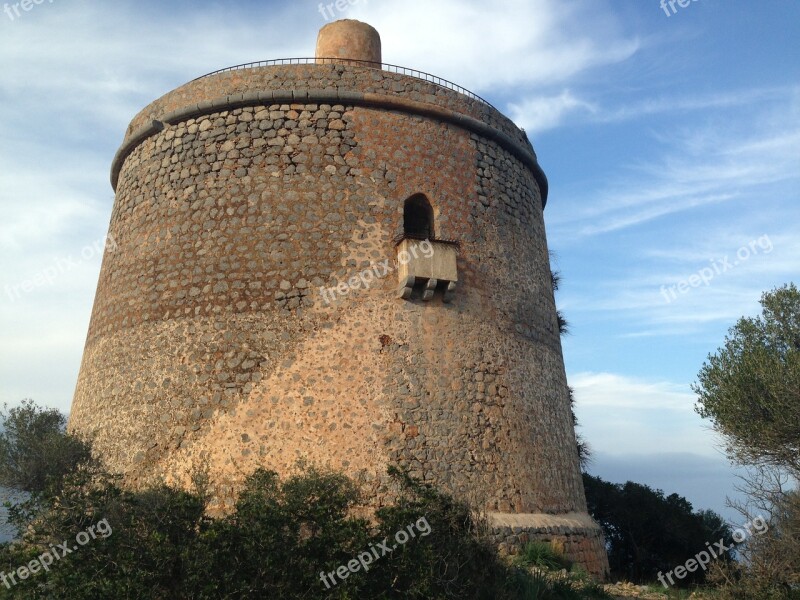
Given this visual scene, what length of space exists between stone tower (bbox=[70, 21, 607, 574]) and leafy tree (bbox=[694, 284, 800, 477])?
432 centimetres

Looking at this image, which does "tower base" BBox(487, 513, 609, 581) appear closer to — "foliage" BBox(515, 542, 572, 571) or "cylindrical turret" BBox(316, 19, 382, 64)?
"foliage" BBox(515, 542, 572, 571)

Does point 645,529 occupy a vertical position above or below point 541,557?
below

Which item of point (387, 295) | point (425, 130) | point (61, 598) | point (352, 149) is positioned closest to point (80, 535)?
point (61, 598)

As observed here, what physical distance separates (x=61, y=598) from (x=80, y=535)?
0.60 meters

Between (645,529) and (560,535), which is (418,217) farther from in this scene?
(645,529)

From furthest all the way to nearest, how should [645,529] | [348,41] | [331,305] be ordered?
1. [645,529]
2. [348,41]
3. [331,305]

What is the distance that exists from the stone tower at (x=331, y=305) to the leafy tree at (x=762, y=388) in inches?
170

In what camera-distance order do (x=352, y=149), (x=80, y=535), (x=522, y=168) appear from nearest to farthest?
(x=80, y=535) < (x=352, y=149) < (x=522, y=168)

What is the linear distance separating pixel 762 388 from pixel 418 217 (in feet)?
25.4

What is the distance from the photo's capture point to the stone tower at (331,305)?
9242mm

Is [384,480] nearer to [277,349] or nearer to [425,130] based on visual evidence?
[277,349]

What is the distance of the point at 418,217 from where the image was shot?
11.0 metres

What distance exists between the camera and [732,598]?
8.76 meters

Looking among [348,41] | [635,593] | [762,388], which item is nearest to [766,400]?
[762,388]
